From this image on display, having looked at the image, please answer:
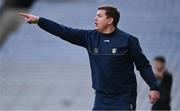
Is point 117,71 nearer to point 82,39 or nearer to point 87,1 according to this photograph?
point 82,39

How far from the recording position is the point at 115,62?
6.80 m

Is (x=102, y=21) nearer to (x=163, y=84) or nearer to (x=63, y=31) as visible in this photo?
(x=63, y=31)

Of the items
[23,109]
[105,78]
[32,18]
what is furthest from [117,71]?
[23,109]

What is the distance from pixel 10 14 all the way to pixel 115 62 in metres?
14.1

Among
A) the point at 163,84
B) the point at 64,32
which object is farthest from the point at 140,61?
the point at 163,84

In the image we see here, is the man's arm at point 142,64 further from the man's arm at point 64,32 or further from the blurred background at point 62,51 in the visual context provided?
the blurred background at point 62,51

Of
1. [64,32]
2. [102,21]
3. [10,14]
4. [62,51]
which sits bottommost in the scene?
[62,51]

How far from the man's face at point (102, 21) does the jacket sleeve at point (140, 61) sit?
26 centimetres

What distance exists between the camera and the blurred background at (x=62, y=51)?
50.2ft

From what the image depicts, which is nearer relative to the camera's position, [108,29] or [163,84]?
[108,29]

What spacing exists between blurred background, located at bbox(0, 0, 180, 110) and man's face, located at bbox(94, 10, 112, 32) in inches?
312

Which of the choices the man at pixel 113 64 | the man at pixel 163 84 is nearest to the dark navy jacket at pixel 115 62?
the man at pixel 113 64

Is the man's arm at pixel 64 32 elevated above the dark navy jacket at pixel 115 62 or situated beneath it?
elevated above

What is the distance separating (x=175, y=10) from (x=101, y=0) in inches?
76.6
